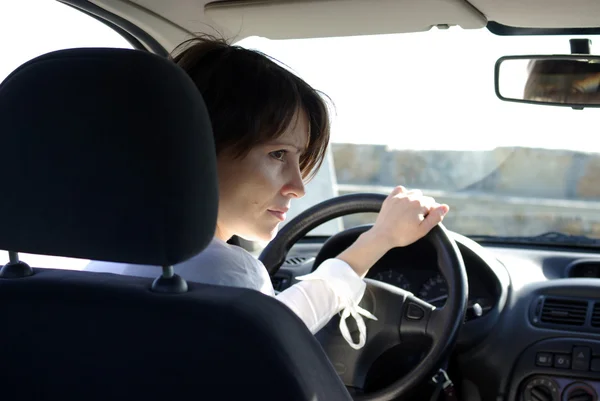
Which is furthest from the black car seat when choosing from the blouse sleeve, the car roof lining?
the car roof lining

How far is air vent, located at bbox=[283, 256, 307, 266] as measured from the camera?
3262 millimetres

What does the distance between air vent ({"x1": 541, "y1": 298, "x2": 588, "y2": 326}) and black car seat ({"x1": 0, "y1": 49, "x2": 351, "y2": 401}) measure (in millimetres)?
1509

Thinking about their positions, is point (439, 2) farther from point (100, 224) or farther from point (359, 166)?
point (359, 166)

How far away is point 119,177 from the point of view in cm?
125

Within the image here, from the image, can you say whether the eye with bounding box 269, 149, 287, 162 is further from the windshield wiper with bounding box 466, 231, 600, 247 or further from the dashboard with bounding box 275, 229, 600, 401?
the windshield wiper with bounding box 466, 231, 600, 247

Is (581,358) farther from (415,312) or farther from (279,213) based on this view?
(279,213)

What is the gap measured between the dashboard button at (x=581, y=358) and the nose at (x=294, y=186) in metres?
1.16

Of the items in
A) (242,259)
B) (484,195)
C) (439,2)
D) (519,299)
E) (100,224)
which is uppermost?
(439,2)

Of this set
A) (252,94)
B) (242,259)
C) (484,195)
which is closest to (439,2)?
(252,94)

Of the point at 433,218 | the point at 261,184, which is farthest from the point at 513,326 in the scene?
the point at 261,184

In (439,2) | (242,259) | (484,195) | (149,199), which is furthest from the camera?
(484,195)

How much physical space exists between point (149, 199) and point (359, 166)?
1746cm

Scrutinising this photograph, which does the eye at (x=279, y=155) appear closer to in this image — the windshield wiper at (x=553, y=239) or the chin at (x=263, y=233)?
the chin at (x=263, y=233)

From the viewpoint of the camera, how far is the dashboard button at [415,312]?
7.61 ft
